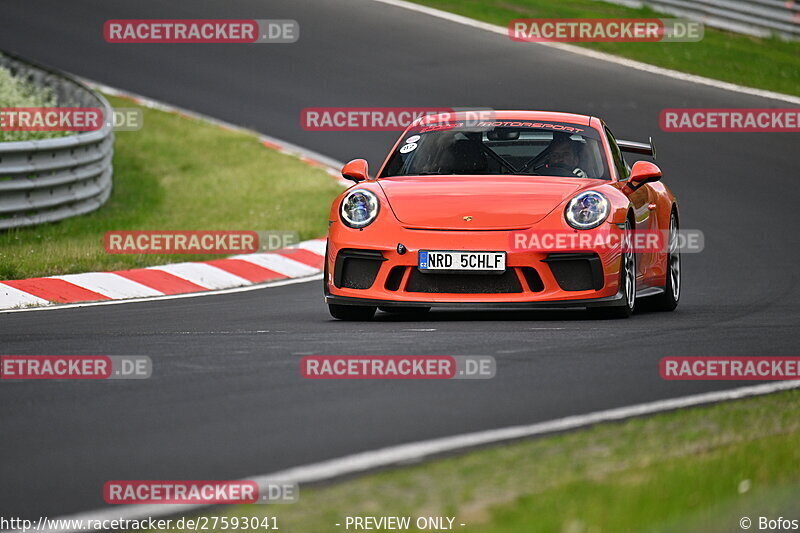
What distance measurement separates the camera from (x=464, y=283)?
8.55 metres

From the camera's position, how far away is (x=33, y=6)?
27219 millimetres

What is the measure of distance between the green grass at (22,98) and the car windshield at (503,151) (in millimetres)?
6857

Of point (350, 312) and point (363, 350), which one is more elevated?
point (363, 350)

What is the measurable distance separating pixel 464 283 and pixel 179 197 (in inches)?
322

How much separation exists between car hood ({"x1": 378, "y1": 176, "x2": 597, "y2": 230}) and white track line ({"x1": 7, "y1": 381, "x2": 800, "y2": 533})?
2.90 metres

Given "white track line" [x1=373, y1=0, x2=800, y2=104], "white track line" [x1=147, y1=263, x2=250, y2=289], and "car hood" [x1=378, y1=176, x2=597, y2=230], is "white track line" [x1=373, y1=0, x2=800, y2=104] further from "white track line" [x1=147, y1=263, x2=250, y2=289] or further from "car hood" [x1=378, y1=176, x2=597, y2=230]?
"car hood" [x1=378, y1=176, x2=597, y2=230]

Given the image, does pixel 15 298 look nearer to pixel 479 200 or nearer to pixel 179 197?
pixel 479 200

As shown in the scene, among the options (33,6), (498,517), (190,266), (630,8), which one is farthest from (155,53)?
(498,517)

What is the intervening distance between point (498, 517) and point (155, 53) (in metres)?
21.3

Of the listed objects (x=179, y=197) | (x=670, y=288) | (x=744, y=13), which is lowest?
(x=179, y=197)

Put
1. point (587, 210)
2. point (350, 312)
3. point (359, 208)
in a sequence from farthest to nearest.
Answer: point (350, 312), point (359, 208), point (587, 210)

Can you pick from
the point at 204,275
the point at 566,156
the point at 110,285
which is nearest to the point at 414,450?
the point at 566,156

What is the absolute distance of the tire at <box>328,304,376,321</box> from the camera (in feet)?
30.0

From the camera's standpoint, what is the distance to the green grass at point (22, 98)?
51.3 feet
